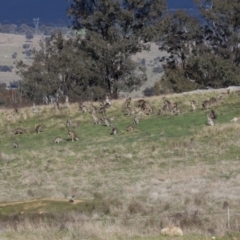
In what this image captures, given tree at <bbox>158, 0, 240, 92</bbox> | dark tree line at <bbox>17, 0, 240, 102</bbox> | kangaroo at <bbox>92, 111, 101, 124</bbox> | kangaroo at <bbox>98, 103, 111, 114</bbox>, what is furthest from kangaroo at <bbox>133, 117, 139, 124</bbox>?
tree at <bbox>158, 0, 240, 92</bbox>

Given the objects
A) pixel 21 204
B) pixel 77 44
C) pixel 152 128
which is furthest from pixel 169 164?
pixel 77 44

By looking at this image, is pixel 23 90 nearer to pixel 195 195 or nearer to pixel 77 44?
pixel 77 44

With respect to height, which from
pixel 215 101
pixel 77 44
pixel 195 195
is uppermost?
pixel 77 44

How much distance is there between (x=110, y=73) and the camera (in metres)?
60.0

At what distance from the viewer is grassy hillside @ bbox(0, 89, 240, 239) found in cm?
1727

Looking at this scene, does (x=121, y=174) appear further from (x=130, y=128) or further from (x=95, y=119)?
(x=95, y=119)

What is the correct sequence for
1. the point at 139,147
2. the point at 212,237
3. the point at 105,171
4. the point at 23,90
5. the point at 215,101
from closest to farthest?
the point at 212,237
the point at 105,171
the point at 139,147
the point at 215,101
the point at 23,90

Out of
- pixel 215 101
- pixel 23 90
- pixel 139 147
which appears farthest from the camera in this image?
pixel 23 90

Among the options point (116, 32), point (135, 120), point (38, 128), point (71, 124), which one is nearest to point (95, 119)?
point (71, 124)

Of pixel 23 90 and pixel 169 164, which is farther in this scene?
pixel 23 90

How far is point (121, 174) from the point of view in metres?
27.4

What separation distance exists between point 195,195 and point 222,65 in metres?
42.2

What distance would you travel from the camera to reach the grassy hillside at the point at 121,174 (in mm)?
17266

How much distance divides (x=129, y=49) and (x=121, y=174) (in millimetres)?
32398
